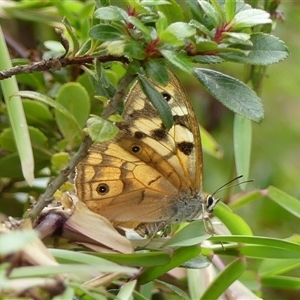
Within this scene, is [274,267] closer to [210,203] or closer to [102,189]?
[210,203]

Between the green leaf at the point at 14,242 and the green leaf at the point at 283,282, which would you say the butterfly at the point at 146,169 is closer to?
the green leaf at the point at 283,282

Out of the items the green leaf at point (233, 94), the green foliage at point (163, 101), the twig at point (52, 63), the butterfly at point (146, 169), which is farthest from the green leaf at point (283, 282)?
the twig at point (52, 63)

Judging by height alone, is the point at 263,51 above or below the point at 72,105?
above

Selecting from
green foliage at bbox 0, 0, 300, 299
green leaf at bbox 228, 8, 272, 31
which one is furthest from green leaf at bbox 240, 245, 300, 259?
green leaf at bbox 228, 8, 272, 31

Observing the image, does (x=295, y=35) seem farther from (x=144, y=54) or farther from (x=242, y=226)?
(x=144, y=54)

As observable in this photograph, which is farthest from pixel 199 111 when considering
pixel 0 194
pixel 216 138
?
pixel 0 194

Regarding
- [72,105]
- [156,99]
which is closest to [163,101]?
[156,99]
